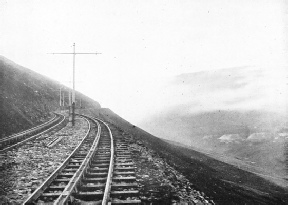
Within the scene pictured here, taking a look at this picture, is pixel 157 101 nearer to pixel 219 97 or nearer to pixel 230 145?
pixel 219 97

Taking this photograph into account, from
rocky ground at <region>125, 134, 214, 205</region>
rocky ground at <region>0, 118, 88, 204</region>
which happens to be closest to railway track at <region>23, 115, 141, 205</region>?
rocky ground at <region>125, 134, 214, 205</region>

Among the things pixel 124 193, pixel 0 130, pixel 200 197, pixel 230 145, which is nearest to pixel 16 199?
pixel 124 193

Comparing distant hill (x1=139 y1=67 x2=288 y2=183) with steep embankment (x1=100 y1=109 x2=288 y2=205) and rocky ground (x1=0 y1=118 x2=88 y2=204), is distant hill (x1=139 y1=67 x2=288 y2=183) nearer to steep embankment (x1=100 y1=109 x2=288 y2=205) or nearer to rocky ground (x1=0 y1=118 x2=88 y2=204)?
steep embankment (x1=100 y1=109 x2=288 y2=205)

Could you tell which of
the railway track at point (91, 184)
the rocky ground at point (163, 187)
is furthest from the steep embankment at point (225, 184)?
the railway track at point (91, 184)

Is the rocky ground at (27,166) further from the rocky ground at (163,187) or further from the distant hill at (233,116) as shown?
the distant hill at (233,116)

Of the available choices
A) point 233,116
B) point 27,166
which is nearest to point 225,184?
point 27,166

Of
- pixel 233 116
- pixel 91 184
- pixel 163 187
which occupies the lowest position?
pixel 163 187

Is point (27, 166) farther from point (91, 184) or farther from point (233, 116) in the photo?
point (233, 116)
